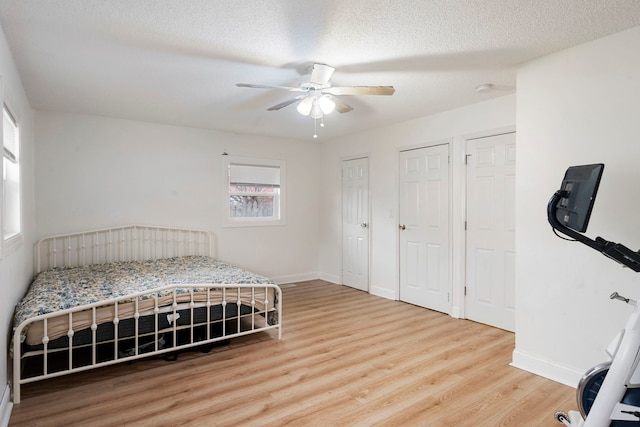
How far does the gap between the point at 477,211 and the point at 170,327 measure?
3.23m

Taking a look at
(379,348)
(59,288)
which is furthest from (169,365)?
(379,348)

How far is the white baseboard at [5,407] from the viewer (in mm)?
2000

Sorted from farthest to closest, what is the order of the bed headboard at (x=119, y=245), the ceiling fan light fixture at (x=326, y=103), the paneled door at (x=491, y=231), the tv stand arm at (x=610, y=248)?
the bed headboard at (x=119, y=245) < the paneled door at (x=491, y=231) < the ceiling fan light fixture at (x=326, y=103) < the tv stand arm at (x=610, y=248)

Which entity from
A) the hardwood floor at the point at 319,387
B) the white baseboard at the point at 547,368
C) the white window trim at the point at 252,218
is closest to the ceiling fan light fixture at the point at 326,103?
the hardwood floor at the point at 319,387

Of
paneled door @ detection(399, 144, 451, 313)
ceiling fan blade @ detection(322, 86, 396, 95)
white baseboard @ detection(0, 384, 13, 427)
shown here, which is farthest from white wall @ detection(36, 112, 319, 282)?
ceiling fan blade @ detection(322, 86, 396, 95)

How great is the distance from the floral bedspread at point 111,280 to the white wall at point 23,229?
116mm

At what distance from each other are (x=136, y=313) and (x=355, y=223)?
341 cm

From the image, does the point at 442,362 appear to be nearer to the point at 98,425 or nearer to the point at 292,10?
the point at 98,425

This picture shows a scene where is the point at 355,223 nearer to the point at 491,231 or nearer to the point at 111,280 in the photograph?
the point at 491,231

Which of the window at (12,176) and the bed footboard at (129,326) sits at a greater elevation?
the window at (12,176)

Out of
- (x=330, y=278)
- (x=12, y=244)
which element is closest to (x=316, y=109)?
(x=12, y=244)

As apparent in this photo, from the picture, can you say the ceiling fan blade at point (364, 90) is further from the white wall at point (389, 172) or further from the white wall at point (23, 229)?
the white wall at point (23, 229)

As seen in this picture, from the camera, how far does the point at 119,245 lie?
14.7 ft

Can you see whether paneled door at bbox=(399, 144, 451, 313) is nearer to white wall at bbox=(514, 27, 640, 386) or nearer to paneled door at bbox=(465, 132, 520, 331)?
paneled door at bbox=(465, 132, 520, 331)
